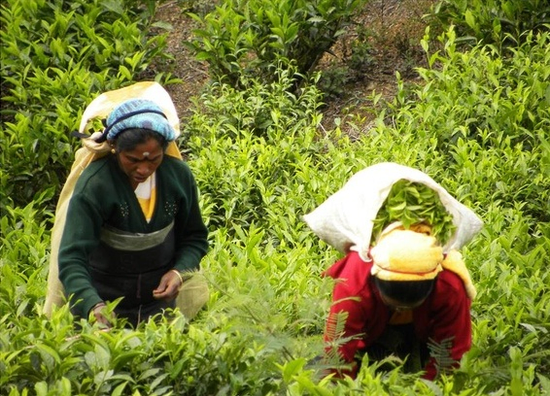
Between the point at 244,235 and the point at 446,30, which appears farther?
the point at 446,30

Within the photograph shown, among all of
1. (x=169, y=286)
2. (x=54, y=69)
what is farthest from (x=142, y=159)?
(x=54, y=69)

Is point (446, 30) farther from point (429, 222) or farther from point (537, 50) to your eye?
point (429, 222)

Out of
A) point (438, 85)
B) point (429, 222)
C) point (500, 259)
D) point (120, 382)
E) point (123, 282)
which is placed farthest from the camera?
point (438, 85)

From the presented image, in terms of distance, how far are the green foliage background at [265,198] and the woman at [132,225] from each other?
0.73 ft

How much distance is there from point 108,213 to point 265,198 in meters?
1.90

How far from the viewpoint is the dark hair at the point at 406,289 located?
3.72 metres

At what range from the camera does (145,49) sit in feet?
24.5

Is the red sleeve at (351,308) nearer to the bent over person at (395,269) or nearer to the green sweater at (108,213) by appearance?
the bent over person at (395,269)

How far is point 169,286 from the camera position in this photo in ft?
14.5

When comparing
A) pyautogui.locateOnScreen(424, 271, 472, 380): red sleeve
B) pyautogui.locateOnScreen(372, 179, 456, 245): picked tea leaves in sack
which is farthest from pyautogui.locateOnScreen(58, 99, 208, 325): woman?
pyautogui.locateOnScreen(424, 271, 472, 380): red sleeve

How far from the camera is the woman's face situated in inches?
162

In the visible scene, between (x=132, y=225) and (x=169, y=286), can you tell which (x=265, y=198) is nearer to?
(x=169, y=286)

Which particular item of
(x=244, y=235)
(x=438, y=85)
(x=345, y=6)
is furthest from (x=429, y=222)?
(x=345, y=6)

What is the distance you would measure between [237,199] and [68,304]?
88.7 inches
